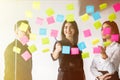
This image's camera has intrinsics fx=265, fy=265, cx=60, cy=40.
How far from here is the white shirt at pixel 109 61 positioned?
1963mm

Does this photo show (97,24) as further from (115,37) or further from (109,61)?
(109,61)

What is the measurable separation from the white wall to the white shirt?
0.13ft

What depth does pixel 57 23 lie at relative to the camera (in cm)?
199

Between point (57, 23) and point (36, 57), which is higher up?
point (57, 23)

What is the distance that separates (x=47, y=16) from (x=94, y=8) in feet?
1.17

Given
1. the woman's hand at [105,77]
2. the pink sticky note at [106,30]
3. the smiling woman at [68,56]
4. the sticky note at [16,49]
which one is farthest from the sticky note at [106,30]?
the sticky note at [16,49]

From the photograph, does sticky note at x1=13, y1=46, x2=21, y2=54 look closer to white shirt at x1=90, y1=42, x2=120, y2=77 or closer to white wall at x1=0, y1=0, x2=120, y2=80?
white wall at x1=0, y1=0, x2=120, y2=80

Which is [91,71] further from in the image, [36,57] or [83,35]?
[36,57]

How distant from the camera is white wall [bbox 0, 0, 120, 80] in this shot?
198 cm

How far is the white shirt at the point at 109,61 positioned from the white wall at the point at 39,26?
41 millimetres

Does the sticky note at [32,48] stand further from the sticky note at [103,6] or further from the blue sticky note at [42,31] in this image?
the sticky note at [103,6]

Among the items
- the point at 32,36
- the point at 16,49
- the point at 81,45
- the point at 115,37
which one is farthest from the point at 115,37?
the point at 16,49

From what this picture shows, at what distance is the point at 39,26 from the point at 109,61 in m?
0.59

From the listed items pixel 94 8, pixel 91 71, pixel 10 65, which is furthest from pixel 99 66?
pixel 10 65
